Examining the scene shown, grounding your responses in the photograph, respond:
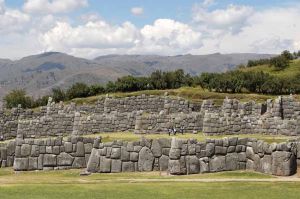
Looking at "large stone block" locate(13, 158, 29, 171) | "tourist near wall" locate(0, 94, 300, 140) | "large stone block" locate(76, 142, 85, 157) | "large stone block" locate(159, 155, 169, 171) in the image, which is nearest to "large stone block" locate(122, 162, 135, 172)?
"large stone block" locate(159, 155, 169, 171)

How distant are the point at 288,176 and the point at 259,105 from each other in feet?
77.3

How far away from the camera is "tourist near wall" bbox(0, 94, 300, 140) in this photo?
33.6 meters

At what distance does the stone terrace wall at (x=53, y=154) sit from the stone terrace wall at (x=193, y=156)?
1614mm

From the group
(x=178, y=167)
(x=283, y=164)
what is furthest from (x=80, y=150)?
(x=283, y=164)

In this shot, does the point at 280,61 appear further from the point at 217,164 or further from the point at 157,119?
the point at 217,164

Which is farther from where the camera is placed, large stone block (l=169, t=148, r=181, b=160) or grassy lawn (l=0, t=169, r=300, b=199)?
large stone block (l=169, t=148, r=181, b=160)

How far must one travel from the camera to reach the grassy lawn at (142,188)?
16.4 metres

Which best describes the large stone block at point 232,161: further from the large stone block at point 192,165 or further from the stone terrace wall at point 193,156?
the large stone block at point 192,165

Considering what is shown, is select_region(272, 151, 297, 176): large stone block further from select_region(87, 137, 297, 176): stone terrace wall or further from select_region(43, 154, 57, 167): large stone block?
select_region(43, 154, 57, 167): large stone block

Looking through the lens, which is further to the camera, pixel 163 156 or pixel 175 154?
pixel 163 156

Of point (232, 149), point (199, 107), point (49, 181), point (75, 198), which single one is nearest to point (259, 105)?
point (199, 107)

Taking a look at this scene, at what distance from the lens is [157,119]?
3619 cm

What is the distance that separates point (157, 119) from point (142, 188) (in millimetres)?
18749

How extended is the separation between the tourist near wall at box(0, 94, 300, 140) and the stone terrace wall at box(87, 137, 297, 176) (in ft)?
36.5
